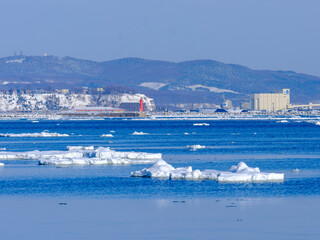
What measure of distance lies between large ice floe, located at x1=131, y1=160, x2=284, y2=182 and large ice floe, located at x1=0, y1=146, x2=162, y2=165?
768 cm

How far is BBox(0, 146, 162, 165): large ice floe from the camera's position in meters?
47.6

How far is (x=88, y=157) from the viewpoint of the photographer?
1994 inches

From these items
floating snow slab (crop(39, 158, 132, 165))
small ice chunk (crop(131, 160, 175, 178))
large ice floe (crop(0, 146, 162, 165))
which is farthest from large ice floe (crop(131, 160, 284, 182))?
large ice floe (crop(0, 146, 162, 165))

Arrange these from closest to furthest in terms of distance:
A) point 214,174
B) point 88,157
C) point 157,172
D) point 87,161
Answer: point 214,174, point 157,172, point 87,161, point 88,157

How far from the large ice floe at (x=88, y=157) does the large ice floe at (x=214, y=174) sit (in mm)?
7682

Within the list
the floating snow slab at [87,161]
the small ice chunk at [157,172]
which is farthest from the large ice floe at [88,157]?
the small ice chunk at [157,172]

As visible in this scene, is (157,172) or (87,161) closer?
(157,172)

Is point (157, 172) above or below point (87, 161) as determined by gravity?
above

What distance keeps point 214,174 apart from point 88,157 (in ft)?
48.5

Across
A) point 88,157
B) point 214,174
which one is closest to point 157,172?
point 214,174

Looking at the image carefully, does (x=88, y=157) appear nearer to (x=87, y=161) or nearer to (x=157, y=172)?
(x=87, y=161)

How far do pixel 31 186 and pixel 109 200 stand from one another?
6.63m

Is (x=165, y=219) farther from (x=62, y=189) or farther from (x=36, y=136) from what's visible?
(x=36, y=136)

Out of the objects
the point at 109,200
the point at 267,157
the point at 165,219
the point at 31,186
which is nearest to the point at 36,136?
the point at 267,157
